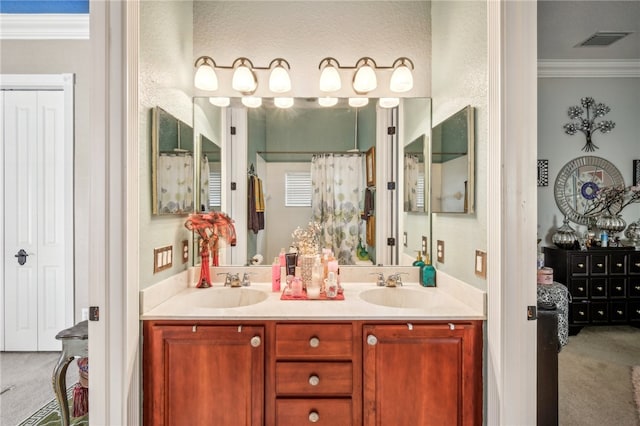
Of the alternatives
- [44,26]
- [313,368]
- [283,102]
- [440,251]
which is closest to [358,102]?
[283,102]

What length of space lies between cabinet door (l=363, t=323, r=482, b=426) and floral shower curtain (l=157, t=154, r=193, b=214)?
1.27 meters

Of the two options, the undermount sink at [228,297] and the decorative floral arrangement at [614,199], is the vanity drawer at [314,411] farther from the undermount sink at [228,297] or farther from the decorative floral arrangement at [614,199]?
the decorative floral arrangement at [614,199]

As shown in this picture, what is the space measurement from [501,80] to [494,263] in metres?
0.78

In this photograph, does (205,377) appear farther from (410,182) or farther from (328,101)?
(328,101)

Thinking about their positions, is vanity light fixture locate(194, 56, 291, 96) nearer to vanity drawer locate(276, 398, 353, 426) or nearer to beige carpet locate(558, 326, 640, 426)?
vanity drawer locate(276, 398, 353, 426)

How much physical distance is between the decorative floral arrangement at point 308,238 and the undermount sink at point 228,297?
373 millimetres

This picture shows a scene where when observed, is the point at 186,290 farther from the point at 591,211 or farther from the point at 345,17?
the point at 591,211

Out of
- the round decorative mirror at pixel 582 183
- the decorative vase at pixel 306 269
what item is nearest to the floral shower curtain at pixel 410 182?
the decorative vase at pixel 306 269

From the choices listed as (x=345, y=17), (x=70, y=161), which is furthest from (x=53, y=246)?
(x=345, y=17)

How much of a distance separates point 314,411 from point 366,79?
190 cm

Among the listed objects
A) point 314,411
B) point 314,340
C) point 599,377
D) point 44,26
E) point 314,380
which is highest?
point 44,26

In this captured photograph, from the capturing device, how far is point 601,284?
138 inches

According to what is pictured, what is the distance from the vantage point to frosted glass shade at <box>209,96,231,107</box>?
2277 millimetres

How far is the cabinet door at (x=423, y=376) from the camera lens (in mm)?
1597
